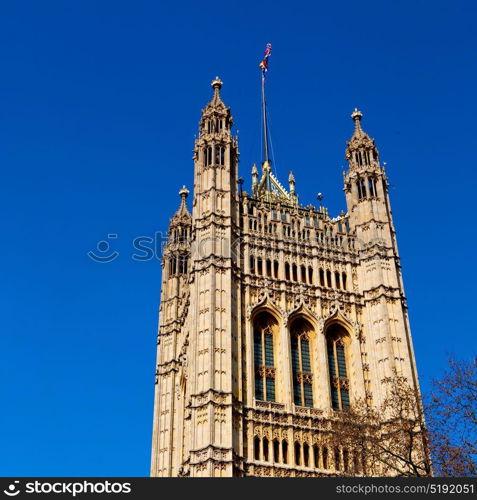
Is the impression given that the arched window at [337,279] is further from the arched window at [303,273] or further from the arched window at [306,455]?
the arched window at [306,455]

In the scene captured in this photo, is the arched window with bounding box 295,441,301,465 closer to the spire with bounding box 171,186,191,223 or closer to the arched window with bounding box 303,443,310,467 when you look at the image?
the arched window with bounding box 303,443,310,467

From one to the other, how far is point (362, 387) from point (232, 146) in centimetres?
1802

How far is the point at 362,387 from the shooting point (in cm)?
4866

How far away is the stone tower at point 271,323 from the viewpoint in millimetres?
44938

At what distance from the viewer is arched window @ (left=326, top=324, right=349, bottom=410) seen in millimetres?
48469

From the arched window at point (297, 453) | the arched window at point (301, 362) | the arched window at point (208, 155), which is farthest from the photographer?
the arched window at point (208, 155)

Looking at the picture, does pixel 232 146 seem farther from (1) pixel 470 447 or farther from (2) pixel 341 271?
(1) pixel 470 447

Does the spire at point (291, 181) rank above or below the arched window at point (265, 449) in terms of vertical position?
above

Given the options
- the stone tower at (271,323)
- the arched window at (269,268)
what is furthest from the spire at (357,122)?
the arched window at (269,268)

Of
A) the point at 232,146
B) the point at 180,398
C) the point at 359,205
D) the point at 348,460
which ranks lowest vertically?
the point at 348,460

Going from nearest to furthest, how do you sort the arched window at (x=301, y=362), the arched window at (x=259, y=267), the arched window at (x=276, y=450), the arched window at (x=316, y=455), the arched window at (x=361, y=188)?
the arched window at (x=276, y=450) < the arched window at (x=316, y=455) < the arched window at (x=301, y=362) < the arched window at (x=259, y=267) < the arched window at (x=361, y=188)

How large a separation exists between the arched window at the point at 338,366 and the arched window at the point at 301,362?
1.20 metres

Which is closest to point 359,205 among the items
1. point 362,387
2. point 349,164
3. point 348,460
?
point 349,164
